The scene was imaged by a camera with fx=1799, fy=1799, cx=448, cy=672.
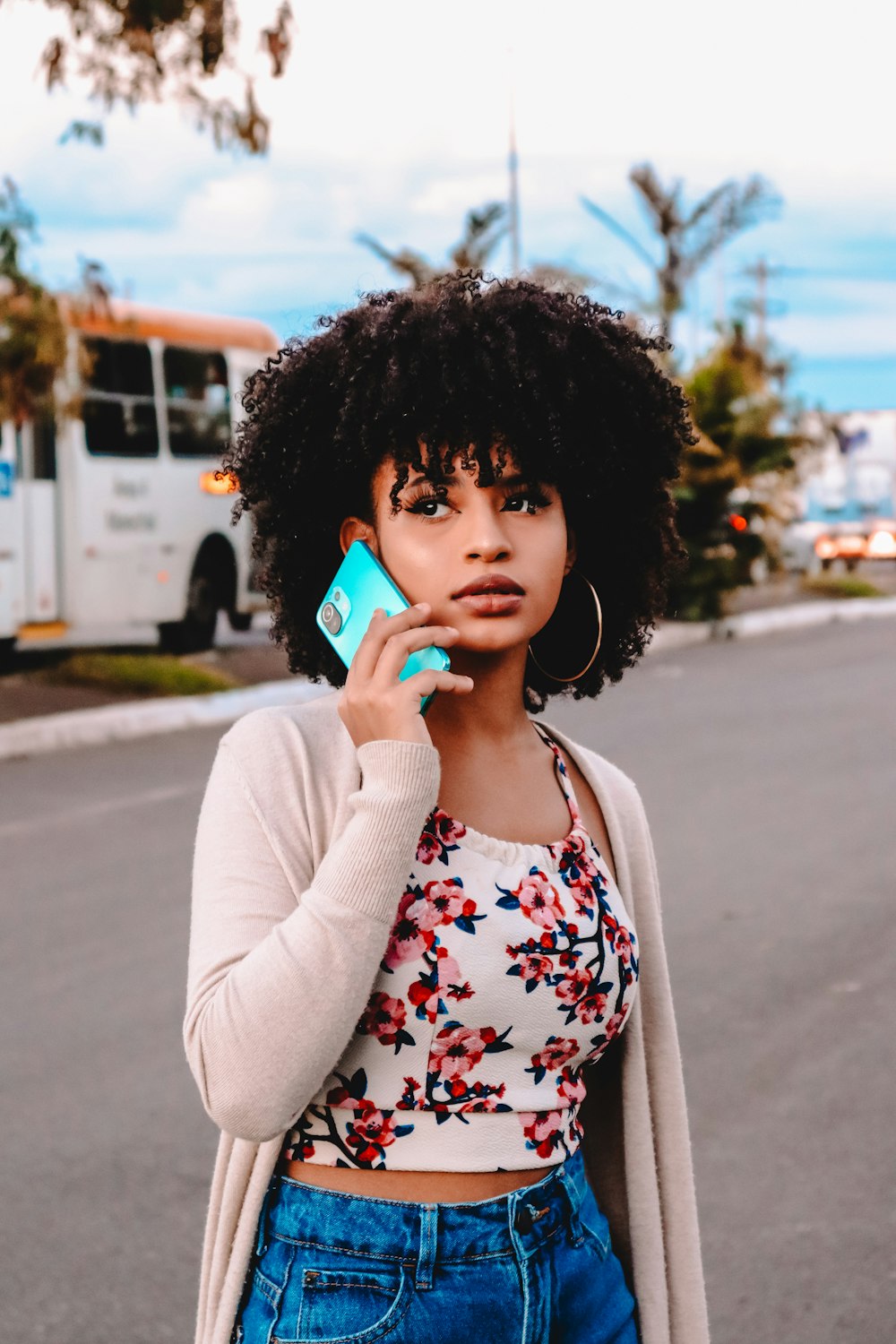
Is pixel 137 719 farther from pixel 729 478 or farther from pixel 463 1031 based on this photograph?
pixel 463 1031

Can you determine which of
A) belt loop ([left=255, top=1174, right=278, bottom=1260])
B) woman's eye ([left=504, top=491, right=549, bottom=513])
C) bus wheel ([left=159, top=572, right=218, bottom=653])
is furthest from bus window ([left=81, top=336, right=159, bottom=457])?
belt loop ([left=255, top=1174, right=278, bottom=1260])

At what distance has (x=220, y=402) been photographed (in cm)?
1814

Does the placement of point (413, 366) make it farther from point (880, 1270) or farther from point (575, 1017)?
point (880, 1270)

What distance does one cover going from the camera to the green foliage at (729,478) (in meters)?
21.2

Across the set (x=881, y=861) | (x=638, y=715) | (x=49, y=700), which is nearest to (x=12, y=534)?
(x=49, y=700)

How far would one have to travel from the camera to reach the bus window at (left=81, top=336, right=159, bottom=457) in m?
16.6

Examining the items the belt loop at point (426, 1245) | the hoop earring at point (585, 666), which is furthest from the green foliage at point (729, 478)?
the belt loop at point (426, 1245)

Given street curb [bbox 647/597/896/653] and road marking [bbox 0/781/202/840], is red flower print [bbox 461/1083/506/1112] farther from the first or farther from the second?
street curb [bbox 647/597/896/653]

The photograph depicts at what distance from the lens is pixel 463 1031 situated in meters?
1.78

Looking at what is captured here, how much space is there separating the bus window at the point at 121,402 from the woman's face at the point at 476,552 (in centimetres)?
1479

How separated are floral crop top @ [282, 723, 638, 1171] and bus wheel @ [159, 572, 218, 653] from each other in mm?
15849

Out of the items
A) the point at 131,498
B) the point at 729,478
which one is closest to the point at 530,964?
the point at 131,498

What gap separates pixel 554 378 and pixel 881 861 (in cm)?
637

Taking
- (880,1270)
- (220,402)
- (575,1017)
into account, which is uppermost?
(220,402)
